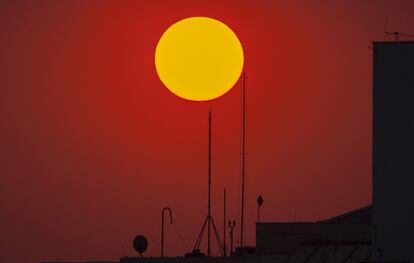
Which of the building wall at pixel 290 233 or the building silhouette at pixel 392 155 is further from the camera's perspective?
the building wall at pixel 290 233

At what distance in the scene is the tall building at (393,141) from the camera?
95.9m

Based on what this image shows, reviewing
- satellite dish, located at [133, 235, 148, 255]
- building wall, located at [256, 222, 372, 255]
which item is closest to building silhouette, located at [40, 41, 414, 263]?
building wall, located at [256, 222, 372, 255]

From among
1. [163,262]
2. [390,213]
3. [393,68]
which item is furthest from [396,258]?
[163,262]

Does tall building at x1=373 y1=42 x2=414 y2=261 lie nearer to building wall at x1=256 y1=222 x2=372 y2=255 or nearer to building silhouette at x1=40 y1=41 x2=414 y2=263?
building silhouette at x1=40 y1=41 x2=414 y2=263

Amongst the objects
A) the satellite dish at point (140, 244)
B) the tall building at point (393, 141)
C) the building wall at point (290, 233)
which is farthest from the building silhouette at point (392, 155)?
the satellite dish at point (140, 244)

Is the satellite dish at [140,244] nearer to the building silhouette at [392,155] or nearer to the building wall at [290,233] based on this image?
the building wall at [290,233]

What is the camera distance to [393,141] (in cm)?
9619

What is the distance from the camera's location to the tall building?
315 ft

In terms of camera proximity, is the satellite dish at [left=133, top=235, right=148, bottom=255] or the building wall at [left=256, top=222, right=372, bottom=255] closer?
the building wall at [left=256, top=222, right=372, bottom=255]

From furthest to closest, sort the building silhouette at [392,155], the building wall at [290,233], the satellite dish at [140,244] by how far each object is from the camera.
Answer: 1. the satellite dish at [140,244]
2. the building wall at [290,233]
3. the building silhouette at [392,155]

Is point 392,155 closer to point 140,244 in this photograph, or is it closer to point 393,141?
point 393,141

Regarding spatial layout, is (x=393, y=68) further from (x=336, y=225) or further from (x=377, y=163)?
(x=336, y=225)

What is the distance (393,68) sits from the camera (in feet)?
316

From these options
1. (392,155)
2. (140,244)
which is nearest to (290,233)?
(140,244)
